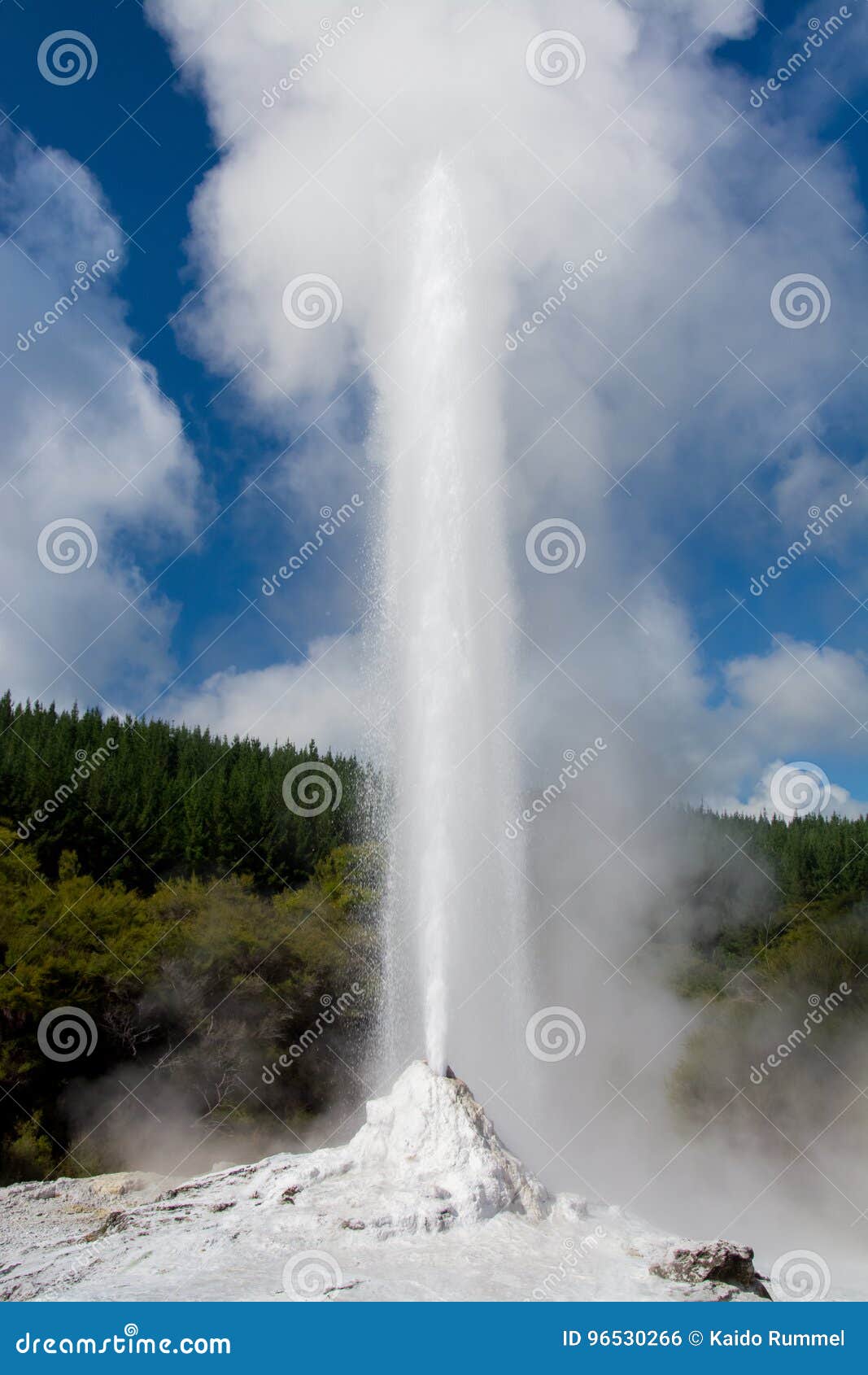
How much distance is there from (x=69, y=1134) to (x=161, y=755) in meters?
31.4

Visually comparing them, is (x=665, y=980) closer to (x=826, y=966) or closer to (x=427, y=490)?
(x=826, y=966)

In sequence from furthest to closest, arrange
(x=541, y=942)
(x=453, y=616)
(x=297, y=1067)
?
(x=541, y=942) → (x=297, y=1067) → (x=453, y=616)

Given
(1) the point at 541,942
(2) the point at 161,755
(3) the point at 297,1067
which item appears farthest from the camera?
(2) the point at 161,755

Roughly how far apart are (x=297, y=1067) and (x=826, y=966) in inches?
664

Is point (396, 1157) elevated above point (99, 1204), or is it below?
above

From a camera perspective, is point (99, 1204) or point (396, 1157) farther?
point (99, 1204)

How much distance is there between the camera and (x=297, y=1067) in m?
23.8

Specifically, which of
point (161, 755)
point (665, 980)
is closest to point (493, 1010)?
point (665, 980)

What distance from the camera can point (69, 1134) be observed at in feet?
65.7

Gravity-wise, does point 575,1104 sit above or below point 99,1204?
above

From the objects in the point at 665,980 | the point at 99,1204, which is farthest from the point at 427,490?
the point at 665,980

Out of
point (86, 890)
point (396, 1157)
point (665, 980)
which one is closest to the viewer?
point (396, 1157)

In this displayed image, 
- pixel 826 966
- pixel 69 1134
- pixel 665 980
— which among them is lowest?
pixel 69 1134

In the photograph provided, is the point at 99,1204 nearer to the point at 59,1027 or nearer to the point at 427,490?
the point at 59,1027
